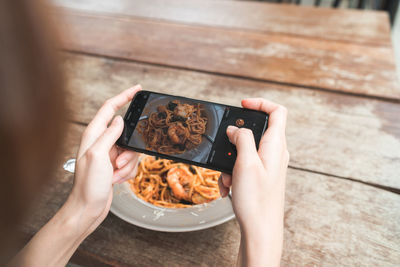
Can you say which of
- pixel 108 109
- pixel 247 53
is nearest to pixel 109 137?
pixel 108 109

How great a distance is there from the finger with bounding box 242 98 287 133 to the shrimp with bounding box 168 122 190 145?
0.49 ft

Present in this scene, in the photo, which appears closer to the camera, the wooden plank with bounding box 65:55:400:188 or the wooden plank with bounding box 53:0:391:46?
the wooden plank with bounding box 65:55:400:188

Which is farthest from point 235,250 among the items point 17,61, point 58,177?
point 17,61

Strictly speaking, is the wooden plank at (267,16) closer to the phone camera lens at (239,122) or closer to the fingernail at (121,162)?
the phone camera lens at (239,122)

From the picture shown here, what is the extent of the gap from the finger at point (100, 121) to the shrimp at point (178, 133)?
143 mm

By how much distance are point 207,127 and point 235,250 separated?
0.84 feet

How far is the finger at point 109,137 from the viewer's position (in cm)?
60

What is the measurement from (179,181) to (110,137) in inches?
8.0

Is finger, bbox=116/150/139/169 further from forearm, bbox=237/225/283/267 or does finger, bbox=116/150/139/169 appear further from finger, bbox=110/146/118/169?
forearm, bbox=237/225/283/267

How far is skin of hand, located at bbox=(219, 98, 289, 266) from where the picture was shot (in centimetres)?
52

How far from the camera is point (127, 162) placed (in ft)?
2.29

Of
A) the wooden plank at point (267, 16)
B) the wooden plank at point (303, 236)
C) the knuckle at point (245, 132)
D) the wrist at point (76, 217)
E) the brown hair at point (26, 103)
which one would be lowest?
the wooden plank at point (303, 236)

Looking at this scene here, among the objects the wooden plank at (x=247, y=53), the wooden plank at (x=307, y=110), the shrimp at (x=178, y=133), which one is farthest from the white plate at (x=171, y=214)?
the wooden plank at (x=247, y=53)

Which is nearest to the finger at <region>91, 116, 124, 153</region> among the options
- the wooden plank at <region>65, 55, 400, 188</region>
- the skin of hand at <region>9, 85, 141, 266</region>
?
the skin of hand at <region>9, 85, 141, 266</region>
